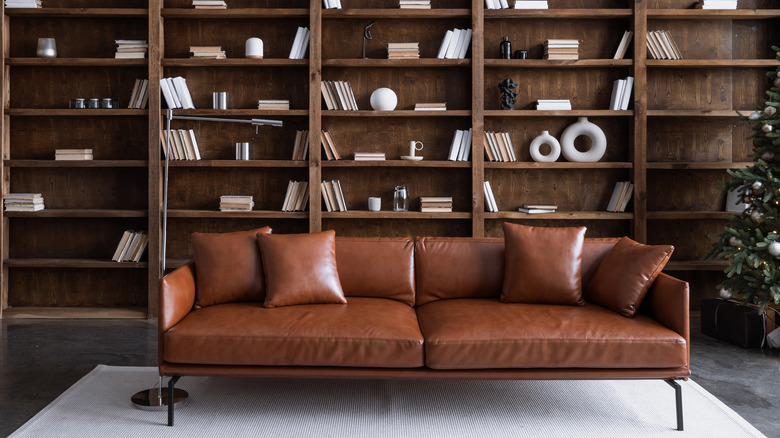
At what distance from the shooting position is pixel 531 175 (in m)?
5.20

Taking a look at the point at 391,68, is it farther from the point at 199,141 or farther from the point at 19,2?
the point at 19,2

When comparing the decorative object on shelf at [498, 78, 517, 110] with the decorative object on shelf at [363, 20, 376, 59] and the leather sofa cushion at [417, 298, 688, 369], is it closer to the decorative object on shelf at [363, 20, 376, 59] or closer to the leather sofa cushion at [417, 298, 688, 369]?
the decorative object on shelf at [363, 20, 376, 59]

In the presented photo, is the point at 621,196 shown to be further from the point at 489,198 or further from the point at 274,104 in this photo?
the point at 274,104

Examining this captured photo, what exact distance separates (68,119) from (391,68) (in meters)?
2.54

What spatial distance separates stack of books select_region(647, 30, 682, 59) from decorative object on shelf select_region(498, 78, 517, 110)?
1050 mm

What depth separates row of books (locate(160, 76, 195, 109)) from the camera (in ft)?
16.2

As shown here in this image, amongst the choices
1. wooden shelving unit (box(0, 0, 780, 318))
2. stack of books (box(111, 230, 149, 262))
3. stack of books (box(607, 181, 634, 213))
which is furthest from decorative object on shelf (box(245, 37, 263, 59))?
stack of books (box(607, 181, 634, 213))

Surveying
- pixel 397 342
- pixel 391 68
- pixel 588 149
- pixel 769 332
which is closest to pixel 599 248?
pixel 397 342

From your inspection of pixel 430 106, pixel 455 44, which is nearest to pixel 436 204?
pixel 430 106

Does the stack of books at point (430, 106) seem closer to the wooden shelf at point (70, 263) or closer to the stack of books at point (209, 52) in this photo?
the stack of books at point (209, 52)

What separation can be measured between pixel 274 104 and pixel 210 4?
0.88 m

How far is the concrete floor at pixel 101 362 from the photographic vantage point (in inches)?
120

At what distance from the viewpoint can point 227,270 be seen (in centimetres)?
325

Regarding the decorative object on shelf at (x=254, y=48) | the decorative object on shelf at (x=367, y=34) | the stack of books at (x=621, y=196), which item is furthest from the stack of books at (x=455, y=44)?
the stack of books at (x=621, y=196)
